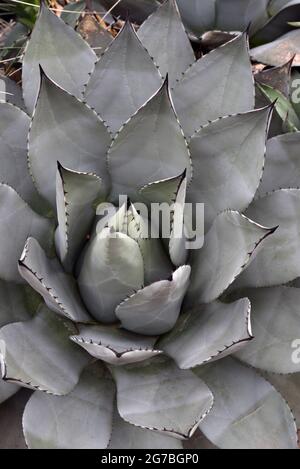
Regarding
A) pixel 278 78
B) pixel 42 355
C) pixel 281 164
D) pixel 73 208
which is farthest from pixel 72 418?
pixel 278 78

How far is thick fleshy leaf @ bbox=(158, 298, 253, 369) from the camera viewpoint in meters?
0.92

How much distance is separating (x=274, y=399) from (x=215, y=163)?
1.24 feet

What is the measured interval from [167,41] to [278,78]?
265mm

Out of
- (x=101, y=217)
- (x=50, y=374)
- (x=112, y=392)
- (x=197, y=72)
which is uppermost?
(x=197, y=72)

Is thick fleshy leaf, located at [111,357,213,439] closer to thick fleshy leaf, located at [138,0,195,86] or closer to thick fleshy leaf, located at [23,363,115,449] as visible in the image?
thick fleshy leaf, located at [23,363,115,449]

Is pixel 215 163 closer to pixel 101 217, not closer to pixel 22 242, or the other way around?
pixel 101 217

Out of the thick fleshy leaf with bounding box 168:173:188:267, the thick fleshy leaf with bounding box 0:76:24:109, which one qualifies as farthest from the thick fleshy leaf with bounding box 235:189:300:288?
the thick fleshy leaf with bounding box 0:76:24:109

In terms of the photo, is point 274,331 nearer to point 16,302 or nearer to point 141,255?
point 141,255

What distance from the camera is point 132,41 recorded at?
1070 millimetres

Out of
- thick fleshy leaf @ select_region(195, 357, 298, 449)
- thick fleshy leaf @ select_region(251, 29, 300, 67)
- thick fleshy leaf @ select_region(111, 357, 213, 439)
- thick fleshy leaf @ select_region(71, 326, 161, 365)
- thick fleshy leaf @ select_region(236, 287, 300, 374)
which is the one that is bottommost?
thick fleshy leaf @ select_region(195, 357, 298, 449)

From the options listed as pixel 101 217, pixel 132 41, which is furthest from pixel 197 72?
pixel 101 217

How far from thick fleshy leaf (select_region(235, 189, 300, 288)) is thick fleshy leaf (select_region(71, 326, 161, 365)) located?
0.19 meters

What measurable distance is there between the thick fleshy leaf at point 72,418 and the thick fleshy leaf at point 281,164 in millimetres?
430

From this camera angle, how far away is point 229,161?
1047 millimetres
